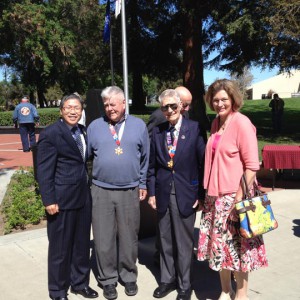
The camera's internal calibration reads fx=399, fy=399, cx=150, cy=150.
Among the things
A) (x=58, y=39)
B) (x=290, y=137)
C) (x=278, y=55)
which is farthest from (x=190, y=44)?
(x=58, y=39)

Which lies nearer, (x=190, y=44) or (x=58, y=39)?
(x=190, y=44)

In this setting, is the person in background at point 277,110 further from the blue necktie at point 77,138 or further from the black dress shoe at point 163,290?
the blue necktie at point 77,138

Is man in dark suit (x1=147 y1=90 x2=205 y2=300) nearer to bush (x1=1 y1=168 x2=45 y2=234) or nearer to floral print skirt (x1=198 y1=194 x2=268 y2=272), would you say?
floral print skirt (x1=198 y1=194 x2=268 y2=272)

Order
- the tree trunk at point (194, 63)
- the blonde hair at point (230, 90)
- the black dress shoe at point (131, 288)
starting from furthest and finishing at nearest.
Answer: the tree trunk at point (194, 63) → the black dress shoe at point (131, 288) → the blonde hair at point (230, 90)

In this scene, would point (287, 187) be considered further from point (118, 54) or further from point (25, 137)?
point (118, 54)

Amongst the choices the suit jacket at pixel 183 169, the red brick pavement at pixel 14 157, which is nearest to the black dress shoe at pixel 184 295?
the suit jacket at pixel 183 169

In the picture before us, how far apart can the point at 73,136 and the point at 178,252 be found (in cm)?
134

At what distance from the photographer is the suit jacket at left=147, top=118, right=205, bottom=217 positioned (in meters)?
3.33

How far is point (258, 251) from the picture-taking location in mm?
3090

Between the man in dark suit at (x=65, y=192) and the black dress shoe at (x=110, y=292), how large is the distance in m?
0.09

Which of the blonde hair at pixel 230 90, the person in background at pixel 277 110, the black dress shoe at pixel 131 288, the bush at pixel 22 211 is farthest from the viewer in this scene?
the person in background at pixel 277 110

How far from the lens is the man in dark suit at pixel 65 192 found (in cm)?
319

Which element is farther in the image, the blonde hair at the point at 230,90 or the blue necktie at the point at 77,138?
the blue necktie at the point at 77,138

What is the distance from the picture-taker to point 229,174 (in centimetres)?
301
